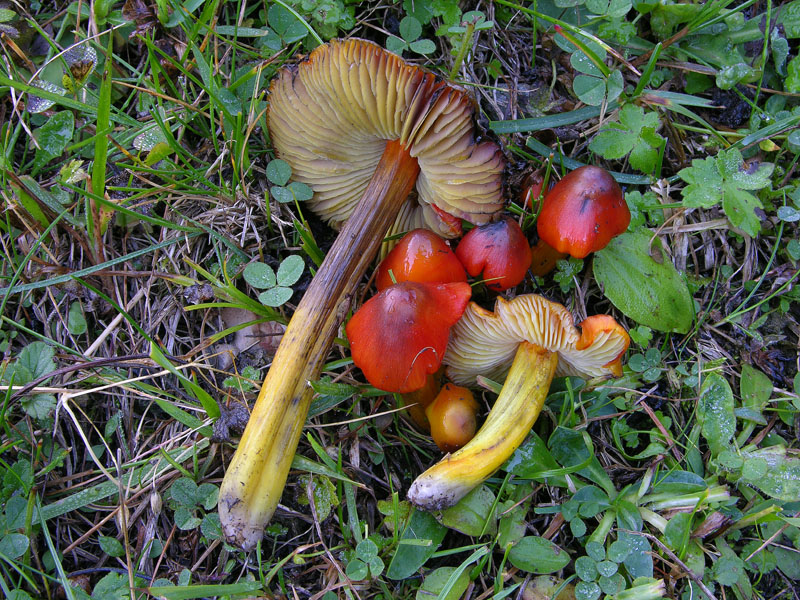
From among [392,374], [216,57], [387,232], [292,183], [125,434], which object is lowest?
[125,434]

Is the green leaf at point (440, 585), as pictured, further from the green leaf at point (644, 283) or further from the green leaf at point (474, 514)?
the green leaf at point (644, 283)

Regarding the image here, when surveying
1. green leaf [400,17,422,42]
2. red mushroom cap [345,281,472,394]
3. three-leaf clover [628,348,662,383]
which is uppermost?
green leaf [400,17,422,42]

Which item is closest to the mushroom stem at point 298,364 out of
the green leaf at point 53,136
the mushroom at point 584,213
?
the mushroom at point 584,213

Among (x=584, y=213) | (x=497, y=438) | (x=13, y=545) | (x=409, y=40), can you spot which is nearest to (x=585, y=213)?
(x=584, y=213)

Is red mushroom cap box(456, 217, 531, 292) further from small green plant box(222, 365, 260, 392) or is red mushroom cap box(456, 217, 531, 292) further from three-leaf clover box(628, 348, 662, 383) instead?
small green plant box(222, 365, 260, 392)

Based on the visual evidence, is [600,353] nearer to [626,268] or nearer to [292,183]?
[626,268]

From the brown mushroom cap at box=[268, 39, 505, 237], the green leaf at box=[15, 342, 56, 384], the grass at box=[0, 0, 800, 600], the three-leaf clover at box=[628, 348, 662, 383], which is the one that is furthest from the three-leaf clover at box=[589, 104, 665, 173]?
the green leaf at box=[15, 342, 56, 384]

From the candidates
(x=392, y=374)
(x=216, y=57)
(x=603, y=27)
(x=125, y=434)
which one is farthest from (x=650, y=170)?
(x=125, y=434)
